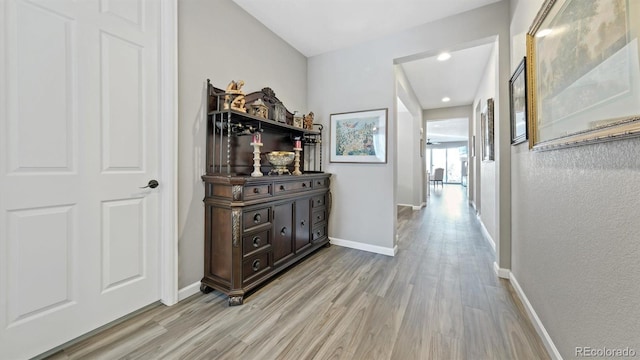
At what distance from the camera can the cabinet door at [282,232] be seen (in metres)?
2.24

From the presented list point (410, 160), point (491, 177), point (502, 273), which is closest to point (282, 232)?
point (502, 273)

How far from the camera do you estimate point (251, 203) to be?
193cm

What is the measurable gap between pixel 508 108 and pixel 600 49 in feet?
4.86

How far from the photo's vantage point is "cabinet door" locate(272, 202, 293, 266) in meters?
2.24

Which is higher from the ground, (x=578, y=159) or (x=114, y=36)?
(x=114, y=36)

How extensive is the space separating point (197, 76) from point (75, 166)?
41.9 inches

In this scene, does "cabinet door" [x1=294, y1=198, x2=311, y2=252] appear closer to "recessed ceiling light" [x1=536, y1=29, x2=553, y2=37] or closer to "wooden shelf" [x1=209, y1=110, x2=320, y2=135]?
"wooden shelf" [x1=209, y1=110, x2=320, y2=135]

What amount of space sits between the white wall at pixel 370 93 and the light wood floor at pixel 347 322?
662 mm

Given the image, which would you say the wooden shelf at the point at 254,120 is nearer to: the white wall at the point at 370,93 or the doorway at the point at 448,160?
the white wall at the point at 370,93

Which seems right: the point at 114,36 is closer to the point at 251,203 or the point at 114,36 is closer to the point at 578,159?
the point at 251,203

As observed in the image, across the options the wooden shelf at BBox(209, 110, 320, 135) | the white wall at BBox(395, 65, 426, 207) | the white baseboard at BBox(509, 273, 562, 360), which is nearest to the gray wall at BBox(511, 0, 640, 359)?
the white baseboard at BBox(509, 273, 562, 360)

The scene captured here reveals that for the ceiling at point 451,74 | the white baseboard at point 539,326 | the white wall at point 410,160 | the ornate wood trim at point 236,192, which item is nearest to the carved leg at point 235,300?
the ornate wood trim at point 236,192

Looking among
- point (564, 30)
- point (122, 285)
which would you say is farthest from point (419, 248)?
point (122, 285)

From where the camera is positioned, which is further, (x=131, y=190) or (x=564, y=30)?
(x=131, y=190)
